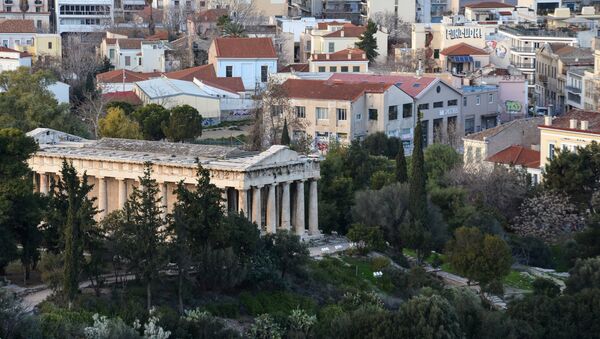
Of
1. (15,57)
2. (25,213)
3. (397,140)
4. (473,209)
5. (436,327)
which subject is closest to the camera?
(436,327)

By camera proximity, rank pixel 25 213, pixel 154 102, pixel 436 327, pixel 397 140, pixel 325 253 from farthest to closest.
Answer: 1. pixel 154 102
2. pixel 397 140
3. pixel 325 253
4. pixel 25 213
5. pixel 436 327

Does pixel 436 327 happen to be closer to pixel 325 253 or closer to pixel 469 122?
pixel 325 253

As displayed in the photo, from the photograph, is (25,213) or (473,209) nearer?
(25,213)

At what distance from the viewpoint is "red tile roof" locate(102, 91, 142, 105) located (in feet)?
318

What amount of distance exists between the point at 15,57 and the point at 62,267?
2253 inches

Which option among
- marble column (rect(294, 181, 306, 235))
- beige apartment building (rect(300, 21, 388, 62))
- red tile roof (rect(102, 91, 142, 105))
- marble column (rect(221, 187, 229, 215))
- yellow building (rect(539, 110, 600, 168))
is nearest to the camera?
marble column (rect(221, 187, 229, 215))

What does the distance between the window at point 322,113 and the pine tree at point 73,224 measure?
34.2 meters

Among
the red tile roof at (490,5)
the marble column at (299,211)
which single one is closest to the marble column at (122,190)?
the marble column at (299,211)

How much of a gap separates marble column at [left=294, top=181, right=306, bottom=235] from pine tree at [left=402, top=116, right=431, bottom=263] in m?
3.34

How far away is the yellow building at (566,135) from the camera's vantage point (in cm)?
7706

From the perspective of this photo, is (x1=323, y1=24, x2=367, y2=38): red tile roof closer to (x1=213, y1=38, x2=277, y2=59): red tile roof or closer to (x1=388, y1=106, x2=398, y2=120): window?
(x1=213, y1=38, x2=277, y2=59): red tile roof

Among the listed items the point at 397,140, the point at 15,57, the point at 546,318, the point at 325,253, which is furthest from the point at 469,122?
the point at 546,318

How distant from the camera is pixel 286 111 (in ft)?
298

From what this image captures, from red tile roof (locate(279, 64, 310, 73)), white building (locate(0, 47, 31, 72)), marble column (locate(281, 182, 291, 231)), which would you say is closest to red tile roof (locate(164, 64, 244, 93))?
red tile roof (locate(279, 64, 310, 73))
